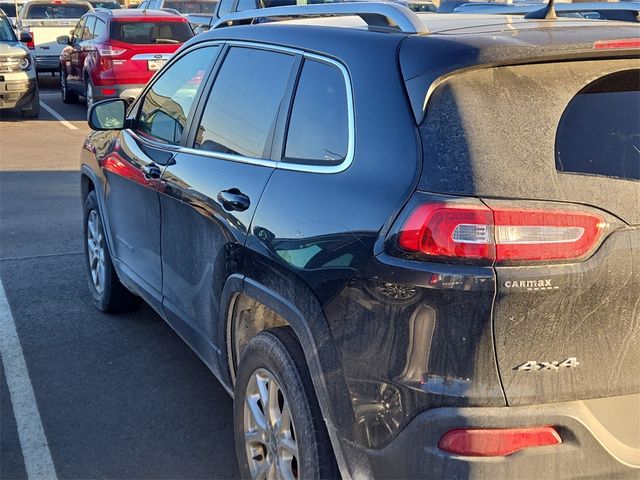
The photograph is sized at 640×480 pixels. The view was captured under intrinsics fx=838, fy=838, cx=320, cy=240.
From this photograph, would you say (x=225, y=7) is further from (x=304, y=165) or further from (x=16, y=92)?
(x=304, y=165)

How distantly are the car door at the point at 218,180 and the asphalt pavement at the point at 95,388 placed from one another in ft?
1.55

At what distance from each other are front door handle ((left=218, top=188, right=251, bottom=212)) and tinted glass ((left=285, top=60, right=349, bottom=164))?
255 millimetres

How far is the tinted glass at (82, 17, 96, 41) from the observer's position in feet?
48.9

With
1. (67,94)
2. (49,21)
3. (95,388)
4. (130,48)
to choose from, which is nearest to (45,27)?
(49,21)

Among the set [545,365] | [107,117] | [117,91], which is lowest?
[117,91]

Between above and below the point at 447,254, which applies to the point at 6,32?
below

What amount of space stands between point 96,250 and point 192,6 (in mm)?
15727

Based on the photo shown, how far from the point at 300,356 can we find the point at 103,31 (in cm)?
1233

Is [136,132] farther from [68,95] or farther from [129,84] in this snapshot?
[68,95]

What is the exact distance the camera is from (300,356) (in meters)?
2.85

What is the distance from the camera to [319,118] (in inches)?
117

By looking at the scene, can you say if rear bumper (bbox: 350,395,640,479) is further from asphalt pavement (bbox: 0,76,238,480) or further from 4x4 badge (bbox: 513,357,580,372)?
asphalt pavement (bbox: 0,76,238,480)

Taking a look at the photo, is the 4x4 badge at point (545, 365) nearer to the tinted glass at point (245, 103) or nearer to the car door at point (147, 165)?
the tinted glass at point (245, 103)

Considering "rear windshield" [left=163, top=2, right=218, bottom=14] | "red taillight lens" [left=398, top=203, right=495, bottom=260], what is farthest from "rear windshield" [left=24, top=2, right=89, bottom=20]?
"red taillight lens" [left=398, top=203, right=495, bottom=260]
